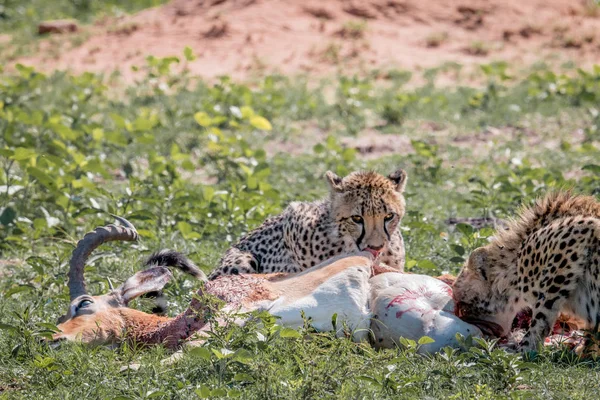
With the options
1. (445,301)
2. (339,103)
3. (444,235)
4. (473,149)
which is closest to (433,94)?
(339,103)

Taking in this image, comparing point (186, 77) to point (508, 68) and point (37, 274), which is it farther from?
point (37, 274)

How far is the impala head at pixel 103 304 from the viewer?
231 inches

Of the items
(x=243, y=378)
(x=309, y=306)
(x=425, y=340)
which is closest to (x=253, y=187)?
(x=309, y=306)

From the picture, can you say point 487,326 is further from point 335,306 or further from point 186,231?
point 186,231

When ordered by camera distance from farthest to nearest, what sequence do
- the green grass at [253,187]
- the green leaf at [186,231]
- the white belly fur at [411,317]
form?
1. the green leaf at [186,231]
2. the white belly fur at [411,317]
3. the green grass at [253,187]

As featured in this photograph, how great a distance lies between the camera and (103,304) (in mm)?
6109

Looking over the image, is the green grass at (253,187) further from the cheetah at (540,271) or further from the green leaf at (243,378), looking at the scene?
the cheetah at (540,271)

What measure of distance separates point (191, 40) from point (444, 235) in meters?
11.1

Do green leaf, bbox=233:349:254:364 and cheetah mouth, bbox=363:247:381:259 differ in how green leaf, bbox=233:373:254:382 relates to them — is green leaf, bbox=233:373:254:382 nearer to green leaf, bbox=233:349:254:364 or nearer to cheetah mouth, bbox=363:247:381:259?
green leaf, bbox=233:349:254:364

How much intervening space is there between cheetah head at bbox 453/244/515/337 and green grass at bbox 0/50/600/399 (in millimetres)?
603

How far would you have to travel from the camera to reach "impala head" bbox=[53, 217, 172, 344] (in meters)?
5.88

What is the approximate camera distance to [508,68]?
669 inches

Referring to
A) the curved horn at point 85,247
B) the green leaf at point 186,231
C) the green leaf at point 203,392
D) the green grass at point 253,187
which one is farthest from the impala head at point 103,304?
the green leaf at point 186,231

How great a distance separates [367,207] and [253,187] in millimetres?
2535
